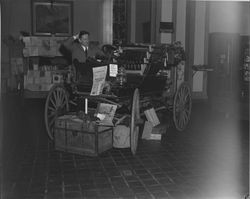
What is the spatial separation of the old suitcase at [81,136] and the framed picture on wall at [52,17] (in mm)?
6575

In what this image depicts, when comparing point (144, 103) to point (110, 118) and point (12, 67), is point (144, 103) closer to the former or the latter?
point (110, 118)

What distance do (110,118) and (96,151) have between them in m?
0.54

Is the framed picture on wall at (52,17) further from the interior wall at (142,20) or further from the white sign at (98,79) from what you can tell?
the white sign at (98,79)

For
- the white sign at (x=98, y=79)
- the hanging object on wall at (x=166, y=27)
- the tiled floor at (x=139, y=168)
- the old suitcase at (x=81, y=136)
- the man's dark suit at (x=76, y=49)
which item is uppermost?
the hanging object on wall at (x=166, y=27)

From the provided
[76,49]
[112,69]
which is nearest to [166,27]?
[76,49]

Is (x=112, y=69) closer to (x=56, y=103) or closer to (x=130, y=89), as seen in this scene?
(x=130, y=89)

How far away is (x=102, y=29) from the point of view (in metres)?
11.8

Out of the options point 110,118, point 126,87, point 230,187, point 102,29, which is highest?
point 102,29

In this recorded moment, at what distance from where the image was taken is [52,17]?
37.7 ft

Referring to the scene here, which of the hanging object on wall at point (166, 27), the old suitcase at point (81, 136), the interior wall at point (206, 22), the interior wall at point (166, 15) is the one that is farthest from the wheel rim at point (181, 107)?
the interior wall at point (206, 22)

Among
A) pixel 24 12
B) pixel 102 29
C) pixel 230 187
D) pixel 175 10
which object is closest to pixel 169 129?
pixel 230 187

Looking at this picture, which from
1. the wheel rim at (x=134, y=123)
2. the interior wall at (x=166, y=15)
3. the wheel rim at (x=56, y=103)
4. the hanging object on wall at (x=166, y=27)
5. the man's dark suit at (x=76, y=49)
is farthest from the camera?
the interior wall at (x=166, y=15)

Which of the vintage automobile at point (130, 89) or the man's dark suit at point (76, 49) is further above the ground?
the man's dark suit at point (76, 49)

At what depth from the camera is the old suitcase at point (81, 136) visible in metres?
5.20
